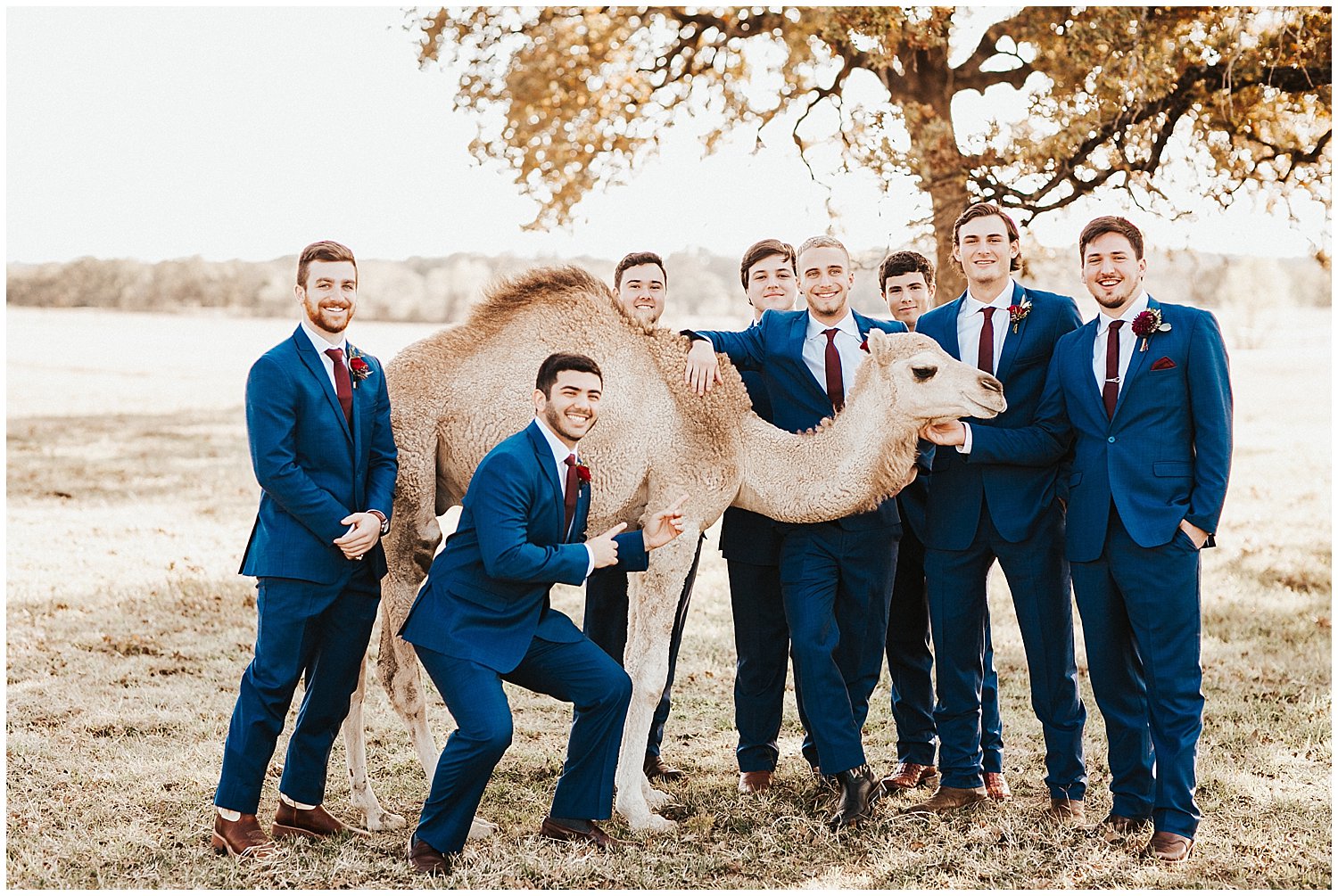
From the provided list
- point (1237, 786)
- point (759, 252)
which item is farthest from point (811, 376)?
point (1237, 786)

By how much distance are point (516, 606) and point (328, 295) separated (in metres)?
1.68

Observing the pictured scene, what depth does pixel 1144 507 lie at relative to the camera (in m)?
5.27

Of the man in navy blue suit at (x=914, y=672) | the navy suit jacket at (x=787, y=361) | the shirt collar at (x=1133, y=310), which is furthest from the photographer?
the man in navy blue suit at (x=914, y=672)

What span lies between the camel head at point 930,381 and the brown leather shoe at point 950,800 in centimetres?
195

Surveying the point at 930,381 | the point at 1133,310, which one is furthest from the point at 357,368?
the point at 1133,310

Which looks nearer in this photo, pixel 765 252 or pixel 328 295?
pixel 328 295

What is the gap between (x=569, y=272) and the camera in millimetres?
6270

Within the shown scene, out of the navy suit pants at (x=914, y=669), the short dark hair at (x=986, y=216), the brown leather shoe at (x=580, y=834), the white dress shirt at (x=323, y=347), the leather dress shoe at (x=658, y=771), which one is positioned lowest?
the leather dress shoe at (x=658, y=771)

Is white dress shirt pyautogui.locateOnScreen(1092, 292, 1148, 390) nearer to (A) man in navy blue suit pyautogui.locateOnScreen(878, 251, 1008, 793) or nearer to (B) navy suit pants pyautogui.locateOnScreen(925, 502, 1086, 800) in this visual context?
(B) navy suit pants pyautogui.locateOnScreen(925, 502, 1086, 800)

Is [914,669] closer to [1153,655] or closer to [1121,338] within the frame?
[1153,655]

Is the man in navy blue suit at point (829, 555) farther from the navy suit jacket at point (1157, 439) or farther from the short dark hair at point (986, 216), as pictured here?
the navy suit jacket at point (1157, 439)

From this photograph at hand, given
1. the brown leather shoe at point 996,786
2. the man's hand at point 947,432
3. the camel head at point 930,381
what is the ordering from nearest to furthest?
the camel head at point 930,381
the man's hand at point 947,432
the brown leather shoe at point 996,786

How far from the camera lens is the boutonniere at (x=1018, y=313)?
588cm

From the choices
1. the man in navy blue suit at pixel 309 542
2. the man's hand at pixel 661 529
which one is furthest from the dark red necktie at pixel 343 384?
the man's hand at pixel 661 529
